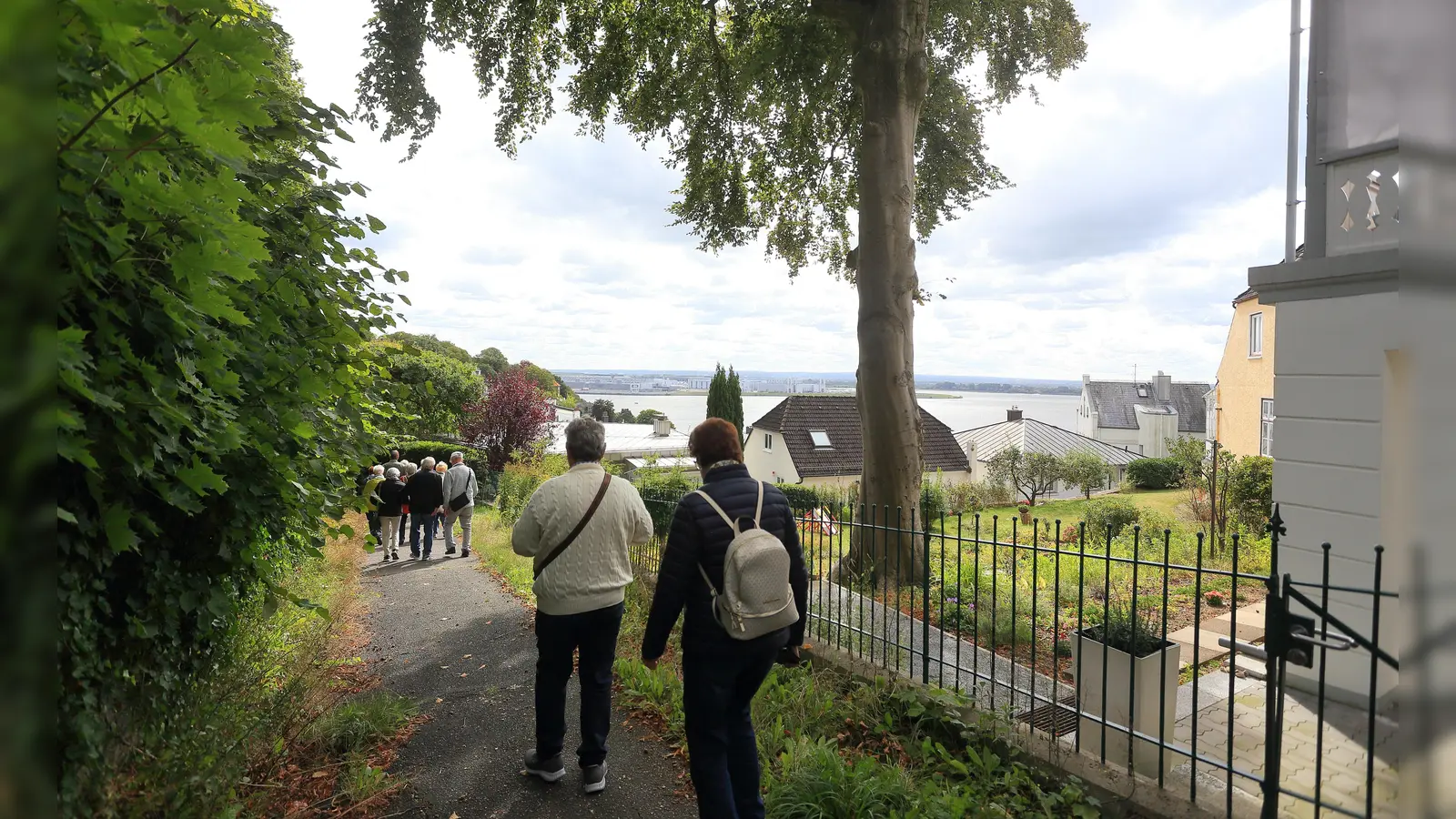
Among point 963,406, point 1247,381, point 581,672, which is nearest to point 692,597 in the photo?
point 581,672

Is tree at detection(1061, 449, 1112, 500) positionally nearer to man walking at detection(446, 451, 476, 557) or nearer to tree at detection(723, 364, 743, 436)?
tree at detection(723, 364, 743, 436)

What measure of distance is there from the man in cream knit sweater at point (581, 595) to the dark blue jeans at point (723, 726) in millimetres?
684

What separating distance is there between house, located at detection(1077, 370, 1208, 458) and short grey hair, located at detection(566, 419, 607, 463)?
62.1 metres

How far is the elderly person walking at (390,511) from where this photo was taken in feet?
35.0

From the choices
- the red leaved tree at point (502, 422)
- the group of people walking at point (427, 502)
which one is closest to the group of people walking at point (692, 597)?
the group of people walking at point (427, 502)

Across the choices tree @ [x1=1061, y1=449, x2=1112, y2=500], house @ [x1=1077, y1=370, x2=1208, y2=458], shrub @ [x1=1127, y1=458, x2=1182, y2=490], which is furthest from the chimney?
tree @ [x1=1061, y1=449, x2=1112, y2=500]

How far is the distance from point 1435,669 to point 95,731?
2929mm

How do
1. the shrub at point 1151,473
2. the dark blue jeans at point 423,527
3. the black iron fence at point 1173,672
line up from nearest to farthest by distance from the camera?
the black iron fence at point 1173,672
the dark blue jeans at point 423,527
the shrub at point 1151,473

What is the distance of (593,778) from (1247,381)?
26096mm

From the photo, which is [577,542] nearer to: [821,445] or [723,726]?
[723,726]

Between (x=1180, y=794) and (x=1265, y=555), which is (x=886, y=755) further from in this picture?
(x=1265, y=555)

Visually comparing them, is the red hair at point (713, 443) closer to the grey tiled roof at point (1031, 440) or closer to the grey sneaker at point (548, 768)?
the grey sneaker at point (548, 768)

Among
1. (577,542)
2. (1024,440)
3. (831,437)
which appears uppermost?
(577,542)

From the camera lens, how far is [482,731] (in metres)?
4.59
